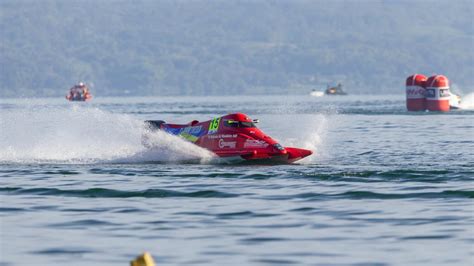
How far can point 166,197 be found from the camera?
1024 inches

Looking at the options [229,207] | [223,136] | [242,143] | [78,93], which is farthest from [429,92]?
[78,93]

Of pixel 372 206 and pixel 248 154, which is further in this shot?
pixel 248 154

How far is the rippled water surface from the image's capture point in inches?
738

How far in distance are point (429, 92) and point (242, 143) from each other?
58.3 meters

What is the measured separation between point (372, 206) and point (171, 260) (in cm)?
703

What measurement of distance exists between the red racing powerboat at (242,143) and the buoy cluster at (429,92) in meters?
56.0

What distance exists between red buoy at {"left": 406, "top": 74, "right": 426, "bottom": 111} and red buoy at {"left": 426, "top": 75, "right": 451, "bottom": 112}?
522 mm

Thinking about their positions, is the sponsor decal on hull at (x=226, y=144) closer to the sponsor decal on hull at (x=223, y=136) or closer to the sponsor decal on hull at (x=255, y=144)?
the sponsor decal on hull at (x=223, y=136)

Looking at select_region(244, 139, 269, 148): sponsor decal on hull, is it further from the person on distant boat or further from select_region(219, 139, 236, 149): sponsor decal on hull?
the person on distant boat

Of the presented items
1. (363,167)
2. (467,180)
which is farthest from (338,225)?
(363,167)

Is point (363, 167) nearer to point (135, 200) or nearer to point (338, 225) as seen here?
point (135, 200)

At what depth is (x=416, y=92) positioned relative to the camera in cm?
9169

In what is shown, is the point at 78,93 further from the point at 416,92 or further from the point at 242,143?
the point at 242,143

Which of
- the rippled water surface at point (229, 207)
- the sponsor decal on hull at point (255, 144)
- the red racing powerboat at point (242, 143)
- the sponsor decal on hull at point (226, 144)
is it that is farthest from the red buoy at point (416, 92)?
the sponsor decal on hull at point (255, 144)
